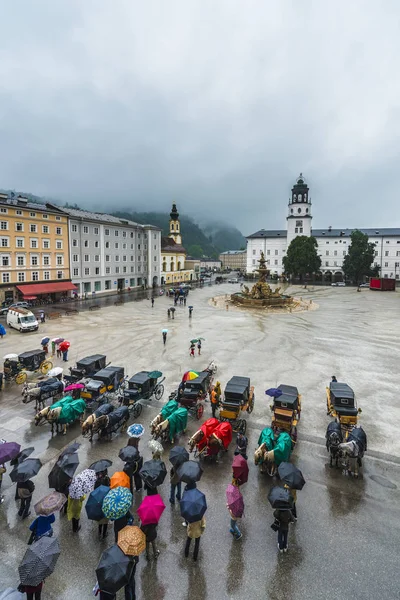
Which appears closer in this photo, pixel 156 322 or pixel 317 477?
pixel 317 477

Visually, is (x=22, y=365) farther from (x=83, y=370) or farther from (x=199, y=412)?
(x=199, y=412)

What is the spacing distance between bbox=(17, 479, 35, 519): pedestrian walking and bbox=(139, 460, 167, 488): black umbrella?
2.98 m

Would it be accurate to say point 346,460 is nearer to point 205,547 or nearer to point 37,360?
point 205,547

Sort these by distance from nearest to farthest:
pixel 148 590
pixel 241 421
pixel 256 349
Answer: pixel 148 590 < pixel 241 421 < pixel 256 349

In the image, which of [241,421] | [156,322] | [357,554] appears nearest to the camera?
[357,554]

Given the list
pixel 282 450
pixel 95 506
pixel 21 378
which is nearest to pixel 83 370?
pixel 21 378

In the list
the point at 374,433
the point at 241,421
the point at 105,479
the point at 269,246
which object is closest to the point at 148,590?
the point at 105,479

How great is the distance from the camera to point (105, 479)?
852 centimetres

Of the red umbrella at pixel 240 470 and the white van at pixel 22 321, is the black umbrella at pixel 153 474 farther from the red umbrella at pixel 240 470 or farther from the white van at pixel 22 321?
the white van at pixel 22 321

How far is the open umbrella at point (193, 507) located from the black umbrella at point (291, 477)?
2179 mm

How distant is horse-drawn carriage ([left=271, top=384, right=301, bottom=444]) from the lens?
38.0 feet

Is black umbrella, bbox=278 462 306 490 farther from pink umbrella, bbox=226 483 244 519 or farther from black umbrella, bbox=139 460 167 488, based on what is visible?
black umbrella, bbox=139 460 167 488

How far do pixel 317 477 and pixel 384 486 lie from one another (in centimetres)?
194

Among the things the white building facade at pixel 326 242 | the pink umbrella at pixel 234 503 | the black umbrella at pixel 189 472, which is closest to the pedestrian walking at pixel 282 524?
the pink umbrella at pixel 234 503
